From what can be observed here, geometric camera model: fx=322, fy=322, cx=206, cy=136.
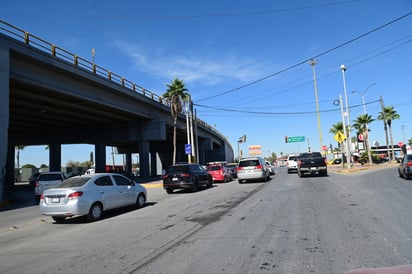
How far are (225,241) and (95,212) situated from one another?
577cm

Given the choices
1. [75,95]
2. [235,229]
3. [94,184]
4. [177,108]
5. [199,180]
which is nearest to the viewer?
[235,229]

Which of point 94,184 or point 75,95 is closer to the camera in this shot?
point 94,184

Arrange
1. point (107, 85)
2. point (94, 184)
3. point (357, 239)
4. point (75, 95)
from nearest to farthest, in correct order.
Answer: point (357, 239), point (94, 184), point (75, 95), point (107, 85)

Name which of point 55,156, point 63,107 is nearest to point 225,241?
point 63,107

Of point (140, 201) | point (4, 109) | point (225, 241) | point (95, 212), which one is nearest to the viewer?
point (225, 241)

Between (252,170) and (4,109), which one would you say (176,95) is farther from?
(4,109)

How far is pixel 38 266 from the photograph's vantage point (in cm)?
581

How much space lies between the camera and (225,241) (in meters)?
6.72

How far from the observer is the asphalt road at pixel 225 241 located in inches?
208

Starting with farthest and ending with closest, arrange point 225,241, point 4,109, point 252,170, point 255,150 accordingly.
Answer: point 255,150, point 252,170, point 4,109, point 225,241

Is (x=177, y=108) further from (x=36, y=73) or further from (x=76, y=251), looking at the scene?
(x=76, y=251)

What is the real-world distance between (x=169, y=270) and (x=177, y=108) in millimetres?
33797

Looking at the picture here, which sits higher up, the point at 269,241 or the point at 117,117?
the point at 117,117

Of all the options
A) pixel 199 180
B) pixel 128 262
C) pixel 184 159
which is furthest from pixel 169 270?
pixel 184 159
